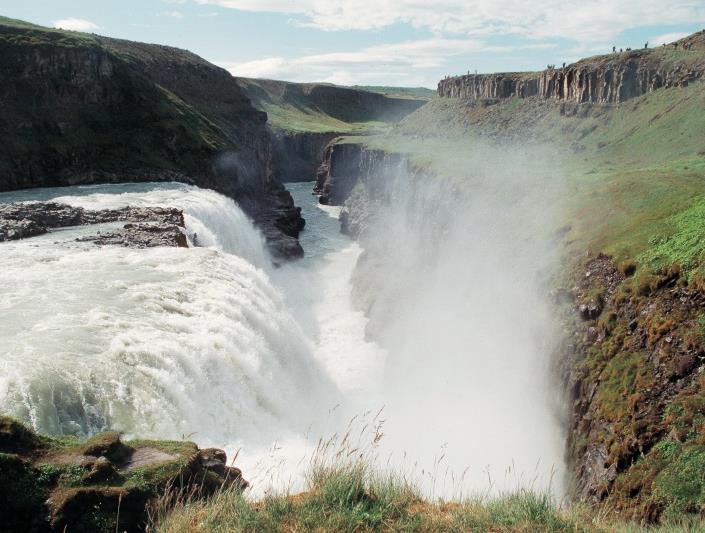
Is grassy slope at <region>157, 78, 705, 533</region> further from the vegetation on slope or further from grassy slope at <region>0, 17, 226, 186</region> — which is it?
grassy slope at <region>0, 17, 226, 186</region>

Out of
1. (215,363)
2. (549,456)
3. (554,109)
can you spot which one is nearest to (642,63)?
(554,109)

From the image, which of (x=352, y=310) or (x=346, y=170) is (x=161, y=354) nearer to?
(x=352, y=310)

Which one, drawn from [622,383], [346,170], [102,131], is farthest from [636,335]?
[346,170]

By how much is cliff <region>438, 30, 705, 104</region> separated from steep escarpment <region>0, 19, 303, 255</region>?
147ft

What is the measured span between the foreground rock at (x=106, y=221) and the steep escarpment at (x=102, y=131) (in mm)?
18755

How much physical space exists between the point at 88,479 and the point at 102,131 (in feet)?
200

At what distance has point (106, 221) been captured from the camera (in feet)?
116

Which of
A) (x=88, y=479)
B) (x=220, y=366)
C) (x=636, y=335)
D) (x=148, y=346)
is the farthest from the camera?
(x=220, y=366)

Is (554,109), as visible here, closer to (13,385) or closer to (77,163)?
(77,163)

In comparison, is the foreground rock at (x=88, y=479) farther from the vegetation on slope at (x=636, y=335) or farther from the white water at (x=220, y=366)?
the vegetation on slope at (x=636, y=335)

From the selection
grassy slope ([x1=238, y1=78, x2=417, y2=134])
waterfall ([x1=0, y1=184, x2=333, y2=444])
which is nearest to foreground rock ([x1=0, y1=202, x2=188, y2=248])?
waterfall ([x1=0, y1=184, x2=333, y2=444])

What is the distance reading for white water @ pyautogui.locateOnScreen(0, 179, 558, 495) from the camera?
46.8ft

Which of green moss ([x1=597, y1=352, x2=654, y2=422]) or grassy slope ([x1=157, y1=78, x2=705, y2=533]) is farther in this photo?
green moss ([x1=597, y1=352, x2=654, y2=422])

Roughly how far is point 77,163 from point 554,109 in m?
65.7
